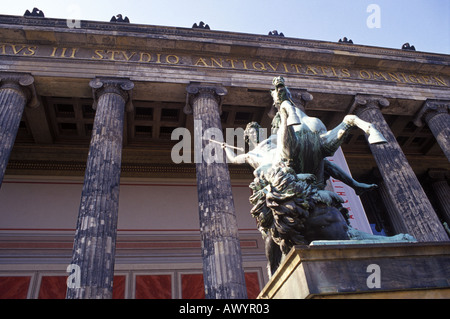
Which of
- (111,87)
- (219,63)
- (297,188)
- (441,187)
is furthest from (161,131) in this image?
(297,188)

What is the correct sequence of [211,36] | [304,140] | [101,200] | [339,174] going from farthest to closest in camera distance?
[211,36], [101,200], [339,174], [304,140]

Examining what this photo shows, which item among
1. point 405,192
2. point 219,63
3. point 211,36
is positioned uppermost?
point 211,36

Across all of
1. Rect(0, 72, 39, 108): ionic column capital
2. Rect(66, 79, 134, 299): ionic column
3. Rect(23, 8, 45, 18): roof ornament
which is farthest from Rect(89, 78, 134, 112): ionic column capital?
Rect(23, 8, 45, 18): roof ornament

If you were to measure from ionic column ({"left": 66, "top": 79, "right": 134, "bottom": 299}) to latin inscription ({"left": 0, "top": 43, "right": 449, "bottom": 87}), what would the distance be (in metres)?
1.28

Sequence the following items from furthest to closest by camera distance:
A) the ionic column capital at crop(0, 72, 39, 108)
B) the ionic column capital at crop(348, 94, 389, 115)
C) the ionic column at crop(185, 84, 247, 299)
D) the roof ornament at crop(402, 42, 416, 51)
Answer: the roof ornament at crop(402, 42, 416, 51), the ionic column capital at crop(348, 94, 389, 115), the ionic column capital at crop(0, 72, 39, 108), the ionic column at crop(185, 84, 247, 299)

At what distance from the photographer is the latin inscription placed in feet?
35.8

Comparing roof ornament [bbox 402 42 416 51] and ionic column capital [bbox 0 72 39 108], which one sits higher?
roof ornament [bbox 402 42 416 51]

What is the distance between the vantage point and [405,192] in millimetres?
9961

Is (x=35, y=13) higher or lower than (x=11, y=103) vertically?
higher

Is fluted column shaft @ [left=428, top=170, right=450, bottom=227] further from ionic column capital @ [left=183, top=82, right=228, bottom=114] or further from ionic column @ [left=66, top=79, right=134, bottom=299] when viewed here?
ionic column @ [left=66, top=79, right=134, bottom=299]

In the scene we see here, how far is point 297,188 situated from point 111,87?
8.72 metres

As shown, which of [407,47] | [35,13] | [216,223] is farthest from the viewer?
[407,47]

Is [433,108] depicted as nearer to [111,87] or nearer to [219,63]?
[219,63]

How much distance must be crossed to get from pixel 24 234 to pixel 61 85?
496 centimetres
